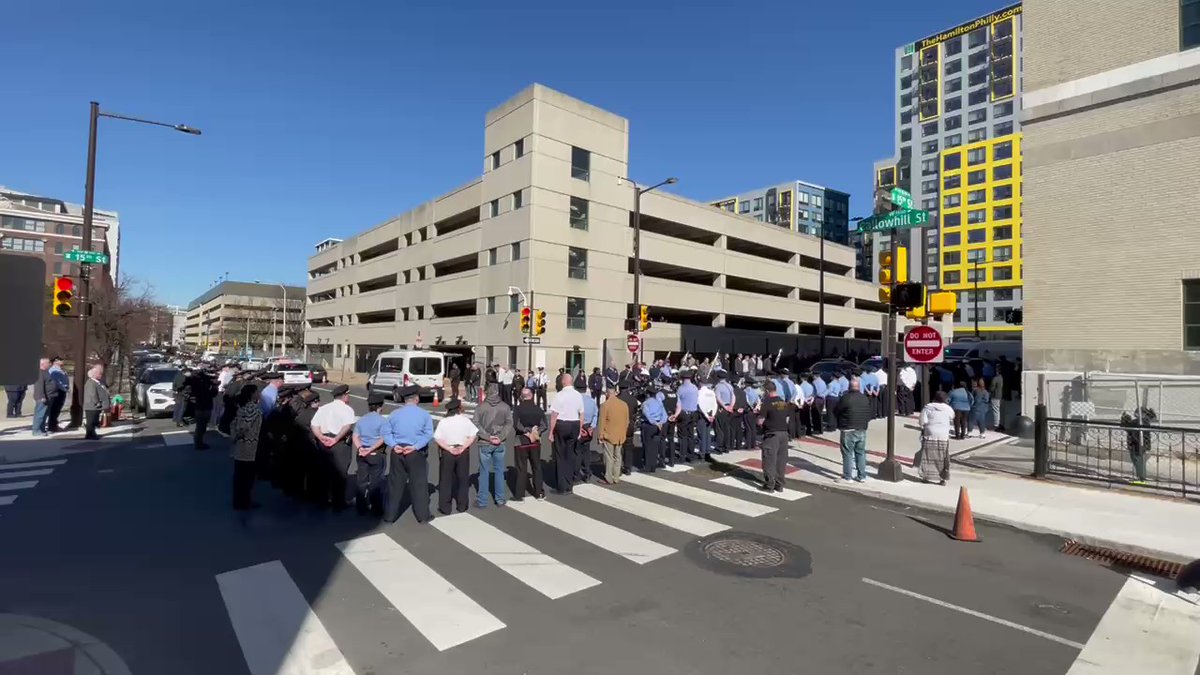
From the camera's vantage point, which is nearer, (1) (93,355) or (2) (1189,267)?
(2) (1189,267)

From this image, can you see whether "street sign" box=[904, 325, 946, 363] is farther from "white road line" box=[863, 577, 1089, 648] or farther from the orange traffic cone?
"white road line" box=[863, 577, 1089, 648]

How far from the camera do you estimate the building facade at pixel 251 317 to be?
105688 mm

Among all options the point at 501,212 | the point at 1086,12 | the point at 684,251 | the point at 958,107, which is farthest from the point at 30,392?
the point at 958,107

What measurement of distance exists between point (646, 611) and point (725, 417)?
27.5ft

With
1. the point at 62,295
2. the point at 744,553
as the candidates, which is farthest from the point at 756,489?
the point at 62,295

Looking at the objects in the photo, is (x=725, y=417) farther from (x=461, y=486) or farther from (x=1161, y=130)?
(x=1161, y=130)

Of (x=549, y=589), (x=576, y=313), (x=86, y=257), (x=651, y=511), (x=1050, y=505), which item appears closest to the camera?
(x=549, y=589)

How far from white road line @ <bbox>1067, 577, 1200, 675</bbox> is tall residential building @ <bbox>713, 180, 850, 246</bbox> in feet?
357

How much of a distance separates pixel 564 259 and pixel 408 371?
44.4 feet

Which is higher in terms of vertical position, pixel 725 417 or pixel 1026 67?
pixel 1026 67

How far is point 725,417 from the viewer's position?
1323 cm

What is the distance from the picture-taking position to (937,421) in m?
10.3

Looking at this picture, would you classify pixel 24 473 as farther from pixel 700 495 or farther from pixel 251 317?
pixel 251 317

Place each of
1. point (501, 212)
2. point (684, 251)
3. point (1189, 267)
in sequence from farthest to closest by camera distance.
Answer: point (684, 251) < point (501, 212) < point (1189, 267)
